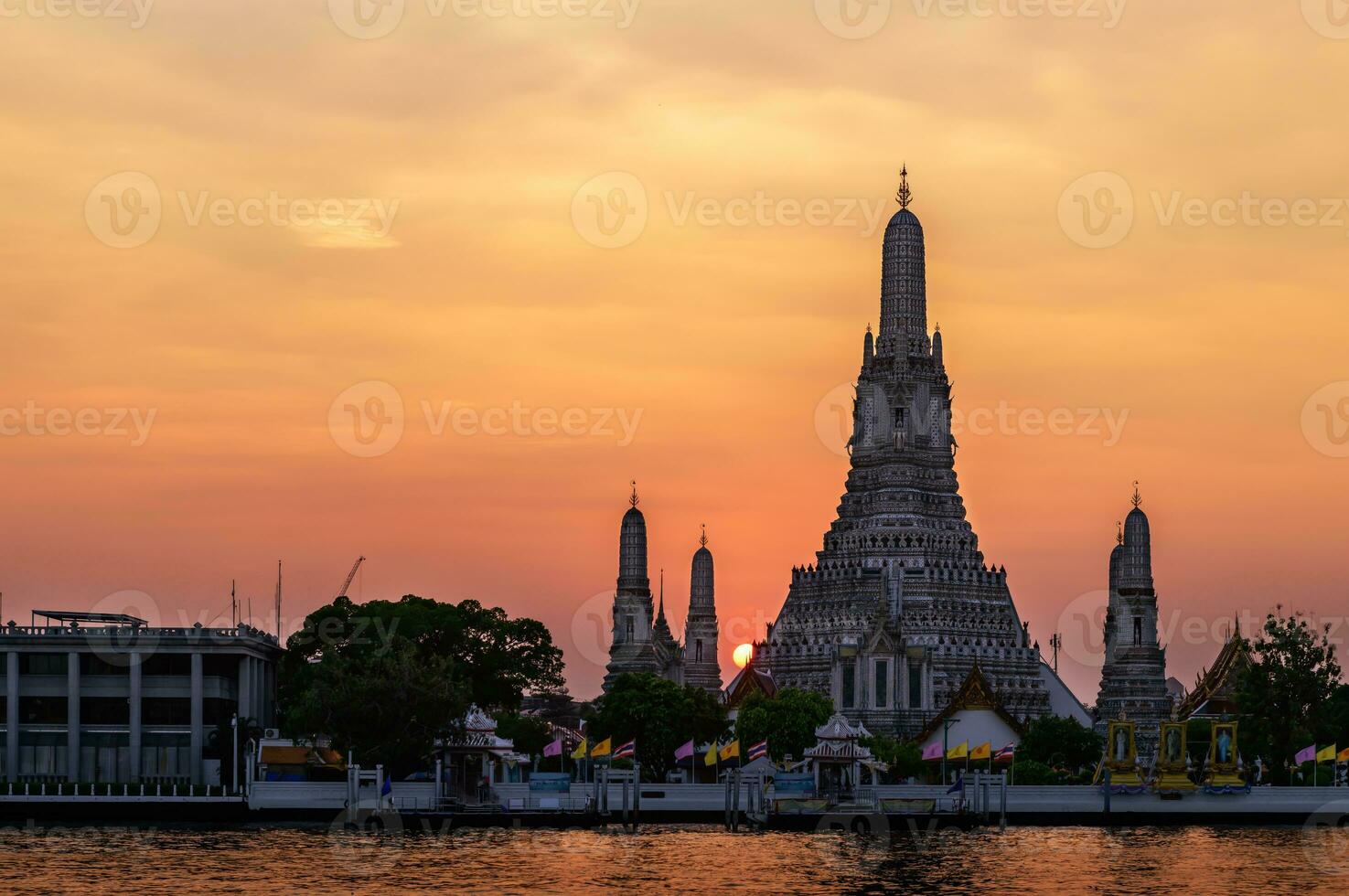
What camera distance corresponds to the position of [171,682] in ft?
531

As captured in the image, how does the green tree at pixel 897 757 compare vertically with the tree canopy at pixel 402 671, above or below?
below

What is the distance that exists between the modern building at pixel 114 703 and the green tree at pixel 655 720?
23.4m

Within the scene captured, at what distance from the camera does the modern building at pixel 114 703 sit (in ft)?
525

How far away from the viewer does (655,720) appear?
16475cm

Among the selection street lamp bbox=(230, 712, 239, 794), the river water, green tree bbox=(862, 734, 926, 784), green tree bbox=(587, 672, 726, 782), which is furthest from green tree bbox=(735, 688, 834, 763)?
street lamp bbox=(230, 712, 239, 794)

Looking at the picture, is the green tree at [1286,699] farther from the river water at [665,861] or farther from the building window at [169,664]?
the building window at [169,664]

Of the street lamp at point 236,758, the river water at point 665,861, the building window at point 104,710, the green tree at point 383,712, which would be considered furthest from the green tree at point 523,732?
the river water at point 665,861

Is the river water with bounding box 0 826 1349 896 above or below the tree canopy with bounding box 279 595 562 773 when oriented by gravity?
below

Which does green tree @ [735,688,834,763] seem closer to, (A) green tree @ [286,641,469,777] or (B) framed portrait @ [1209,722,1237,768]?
(A) green tree @ [286,641,469,777]

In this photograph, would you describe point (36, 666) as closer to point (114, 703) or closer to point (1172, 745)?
point (114, 703)

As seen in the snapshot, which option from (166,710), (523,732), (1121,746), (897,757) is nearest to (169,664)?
(166,710)

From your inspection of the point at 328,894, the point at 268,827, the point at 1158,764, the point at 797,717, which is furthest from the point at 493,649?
the point at 328,894

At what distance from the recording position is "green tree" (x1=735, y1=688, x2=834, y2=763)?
166750 mm

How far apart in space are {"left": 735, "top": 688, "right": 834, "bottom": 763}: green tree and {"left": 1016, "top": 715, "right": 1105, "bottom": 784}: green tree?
1665 cm
